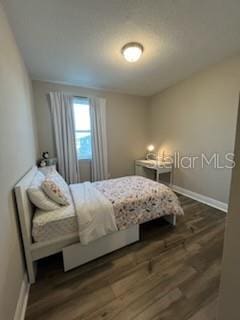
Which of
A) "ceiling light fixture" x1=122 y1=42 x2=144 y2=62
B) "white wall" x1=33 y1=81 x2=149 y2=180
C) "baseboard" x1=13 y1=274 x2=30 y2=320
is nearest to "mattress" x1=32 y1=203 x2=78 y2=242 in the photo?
"baseboard" x1=13 y1=274 x2=30 y2=320

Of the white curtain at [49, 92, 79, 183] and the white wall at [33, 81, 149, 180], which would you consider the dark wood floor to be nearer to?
the white curtain at [49, 92, 79, 183]

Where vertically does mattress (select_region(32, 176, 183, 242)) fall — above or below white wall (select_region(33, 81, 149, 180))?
below

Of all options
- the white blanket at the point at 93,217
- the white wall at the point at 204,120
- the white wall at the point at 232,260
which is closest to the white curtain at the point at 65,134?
the white blanket at the point at 93,217

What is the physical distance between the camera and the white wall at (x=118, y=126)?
3152 millimetres

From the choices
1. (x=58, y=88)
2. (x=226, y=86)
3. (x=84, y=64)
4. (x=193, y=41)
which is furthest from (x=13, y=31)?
(x=226, y=86)

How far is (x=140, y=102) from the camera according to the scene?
4.18 meters

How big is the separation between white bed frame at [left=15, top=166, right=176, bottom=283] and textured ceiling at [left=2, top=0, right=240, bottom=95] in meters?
1.77

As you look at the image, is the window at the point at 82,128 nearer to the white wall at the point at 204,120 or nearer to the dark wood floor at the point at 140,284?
the white wall at the point at 204,120

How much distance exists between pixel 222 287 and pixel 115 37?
2.64 meters

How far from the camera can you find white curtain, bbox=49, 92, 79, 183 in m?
3.14

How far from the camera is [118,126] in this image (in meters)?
3.94

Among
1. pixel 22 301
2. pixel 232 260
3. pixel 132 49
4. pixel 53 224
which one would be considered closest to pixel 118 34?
pixel 132 49

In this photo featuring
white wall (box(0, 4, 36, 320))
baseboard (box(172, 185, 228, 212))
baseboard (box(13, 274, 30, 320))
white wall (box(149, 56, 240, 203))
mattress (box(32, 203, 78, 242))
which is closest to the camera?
white wall (box(0, 4, 36, 320))

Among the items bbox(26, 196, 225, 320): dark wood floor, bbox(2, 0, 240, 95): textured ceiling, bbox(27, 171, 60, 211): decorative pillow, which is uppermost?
bbox(2, 0, 240, 95): textured ceiling
